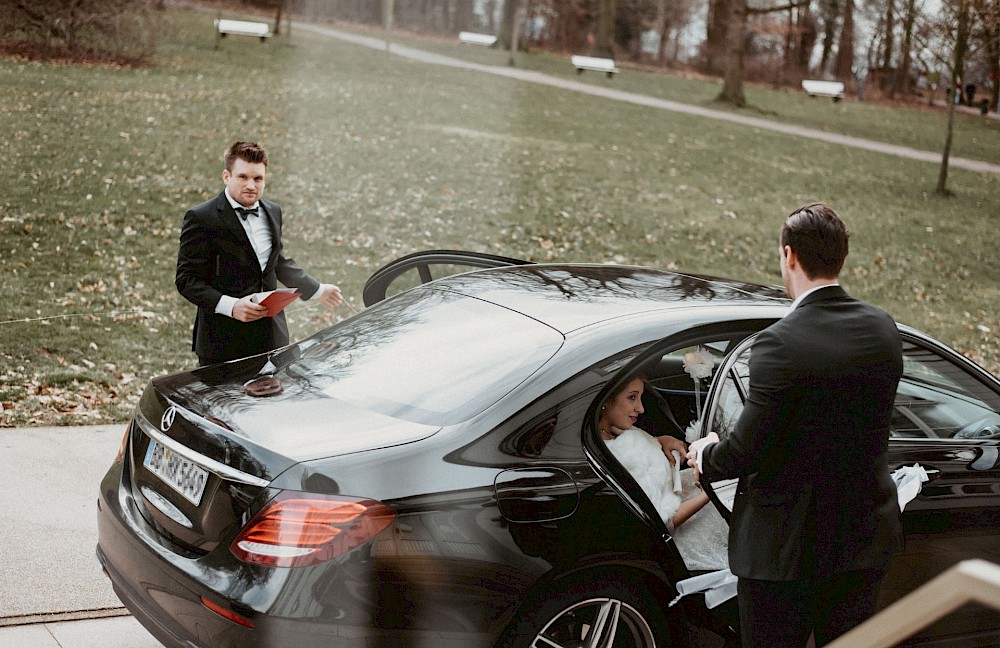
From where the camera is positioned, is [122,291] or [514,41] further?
[514,41]

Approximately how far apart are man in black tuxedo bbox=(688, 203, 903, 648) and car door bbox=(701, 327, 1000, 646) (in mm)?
625

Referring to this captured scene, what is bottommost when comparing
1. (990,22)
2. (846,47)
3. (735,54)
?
(735,54)

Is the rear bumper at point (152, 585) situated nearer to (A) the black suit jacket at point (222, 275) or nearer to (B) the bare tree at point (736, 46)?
(A) the black suit jacket at point (222, 275)

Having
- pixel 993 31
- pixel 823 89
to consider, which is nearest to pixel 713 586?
pixel 993 31

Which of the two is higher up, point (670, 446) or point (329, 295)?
point (329, 295)

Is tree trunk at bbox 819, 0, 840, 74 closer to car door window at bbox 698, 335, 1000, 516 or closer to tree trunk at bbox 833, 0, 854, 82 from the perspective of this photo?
tree trunk at bbox 833, 0, 854, 82

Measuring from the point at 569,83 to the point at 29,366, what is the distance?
23.8 metres

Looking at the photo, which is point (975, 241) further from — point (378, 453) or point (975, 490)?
point (378, 453)

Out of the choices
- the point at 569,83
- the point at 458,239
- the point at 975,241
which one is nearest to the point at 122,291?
the point at 458,239

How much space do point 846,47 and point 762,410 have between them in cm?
4093

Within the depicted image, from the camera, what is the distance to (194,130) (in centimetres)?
1702

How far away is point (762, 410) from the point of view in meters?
2.85

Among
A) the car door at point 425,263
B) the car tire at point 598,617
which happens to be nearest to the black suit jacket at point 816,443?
the car tire at point 598,617

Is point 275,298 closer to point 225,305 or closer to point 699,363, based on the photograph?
point 225,305
